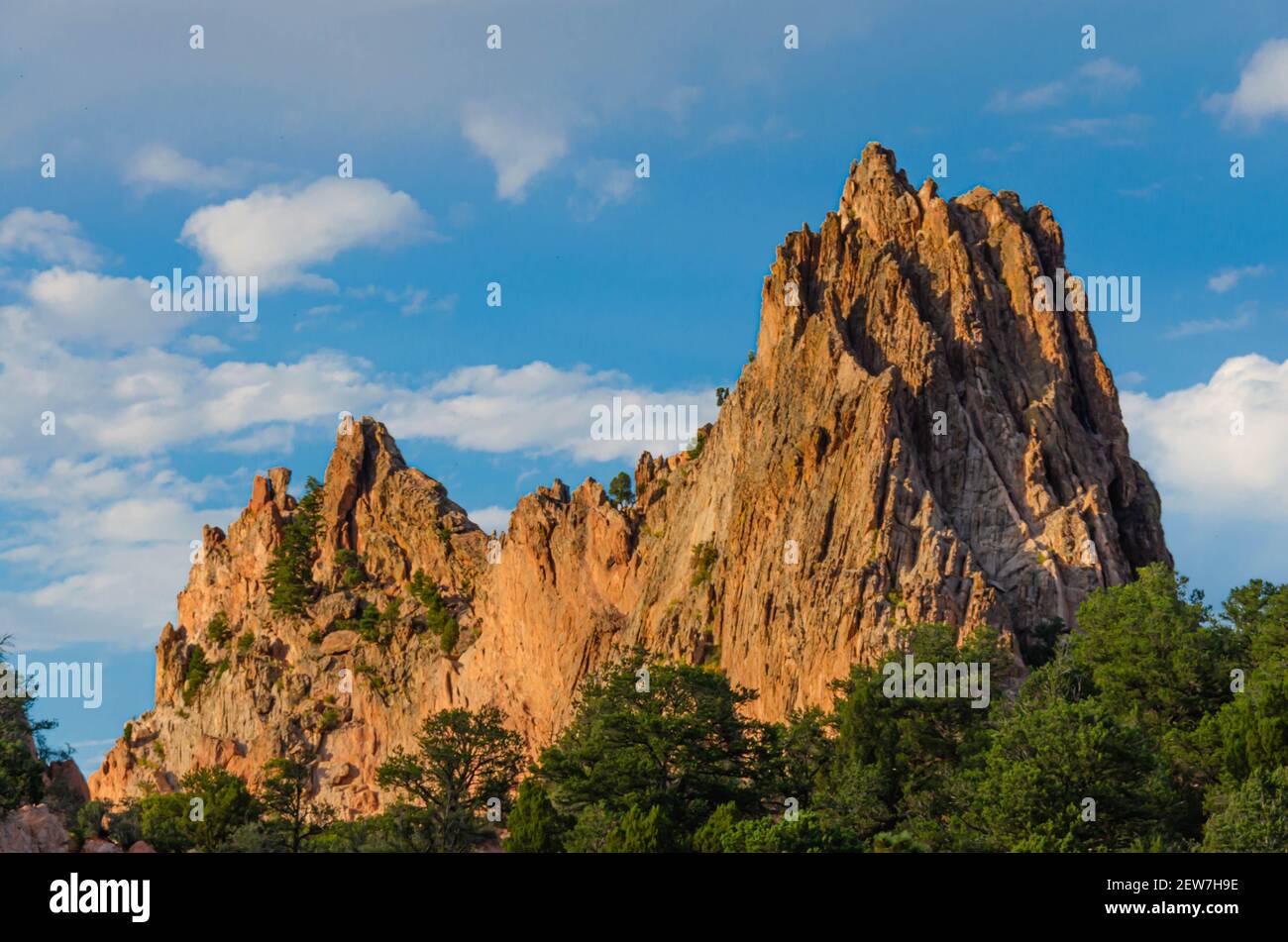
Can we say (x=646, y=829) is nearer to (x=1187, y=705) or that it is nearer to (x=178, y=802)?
(x=1187, y=705)

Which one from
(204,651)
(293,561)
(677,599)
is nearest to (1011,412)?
(677,599)

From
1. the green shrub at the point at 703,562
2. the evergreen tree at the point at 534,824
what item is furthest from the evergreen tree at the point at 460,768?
the green shrub at the point at 703,562

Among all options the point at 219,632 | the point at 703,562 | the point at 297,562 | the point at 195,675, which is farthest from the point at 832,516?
the point at 195,675

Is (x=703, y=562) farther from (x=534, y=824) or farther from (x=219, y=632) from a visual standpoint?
(x=219, y=632)

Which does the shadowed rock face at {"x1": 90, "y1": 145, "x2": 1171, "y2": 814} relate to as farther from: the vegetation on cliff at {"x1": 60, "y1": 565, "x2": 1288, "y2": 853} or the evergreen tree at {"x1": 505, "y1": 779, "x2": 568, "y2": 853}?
the evergreen tree at {"x1": 505, "y1": 779, "x2": 568, "y2": 853}

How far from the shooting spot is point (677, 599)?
Answer: 12138cm

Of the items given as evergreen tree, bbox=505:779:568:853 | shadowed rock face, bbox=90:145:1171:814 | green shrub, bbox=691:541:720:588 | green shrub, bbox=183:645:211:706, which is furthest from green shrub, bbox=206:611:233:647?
evergreen tree, bbox=505:779:568:853

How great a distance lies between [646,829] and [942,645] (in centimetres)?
2969

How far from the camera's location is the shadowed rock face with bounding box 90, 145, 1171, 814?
106 metres

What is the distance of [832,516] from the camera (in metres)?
110

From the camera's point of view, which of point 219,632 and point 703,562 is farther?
point 219,632

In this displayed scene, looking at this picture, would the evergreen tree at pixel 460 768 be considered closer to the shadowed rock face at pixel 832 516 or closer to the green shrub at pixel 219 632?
the shadowed rock face at pixel 832 516

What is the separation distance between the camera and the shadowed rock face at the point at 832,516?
4190 inches

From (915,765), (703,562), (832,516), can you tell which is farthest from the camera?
(703,562)
